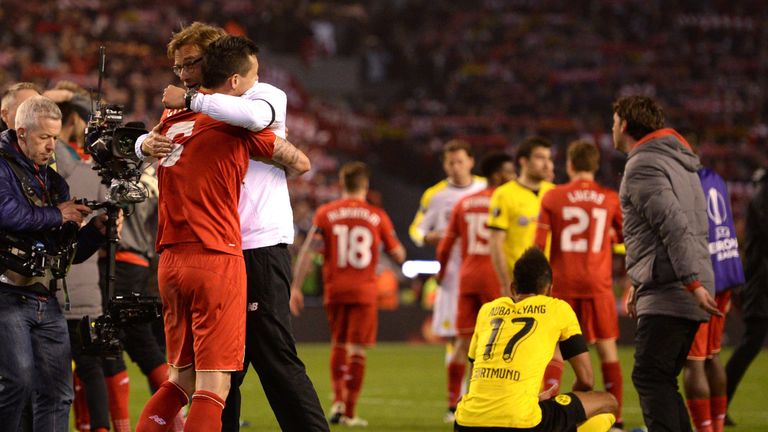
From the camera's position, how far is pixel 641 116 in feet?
20.9

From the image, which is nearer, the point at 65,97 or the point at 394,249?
the point at 65,97

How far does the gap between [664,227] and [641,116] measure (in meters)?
0.69

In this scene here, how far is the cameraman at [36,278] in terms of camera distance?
5379mm

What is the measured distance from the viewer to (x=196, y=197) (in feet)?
16.5

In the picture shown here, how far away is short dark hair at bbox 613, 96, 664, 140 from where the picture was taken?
6.37 metres

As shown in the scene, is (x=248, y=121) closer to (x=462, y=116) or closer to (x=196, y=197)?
(x=196, y=197)

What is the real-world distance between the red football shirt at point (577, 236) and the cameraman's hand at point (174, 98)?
392cm

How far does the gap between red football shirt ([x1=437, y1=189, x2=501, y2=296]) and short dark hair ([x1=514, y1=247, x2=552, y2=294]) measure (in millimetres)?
3251

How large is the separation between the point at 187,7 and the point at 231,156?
2325cm

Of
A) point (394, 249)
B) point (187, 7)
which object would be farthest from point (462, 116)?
point (394, 249)

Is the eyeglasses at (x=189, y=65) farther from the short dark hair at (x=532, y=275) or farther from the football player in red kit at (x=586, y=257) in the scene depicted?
the football player in red kit at (x=586, y=257)

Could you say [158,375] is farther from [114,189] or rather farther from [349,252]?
[349,252]

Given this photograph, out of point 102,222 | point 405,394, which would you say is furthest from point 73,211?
point 405,394

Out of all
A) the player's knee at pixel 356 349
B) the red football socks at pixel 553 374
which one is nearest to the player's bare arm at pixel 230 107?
the red football socks at pixel 553 374
